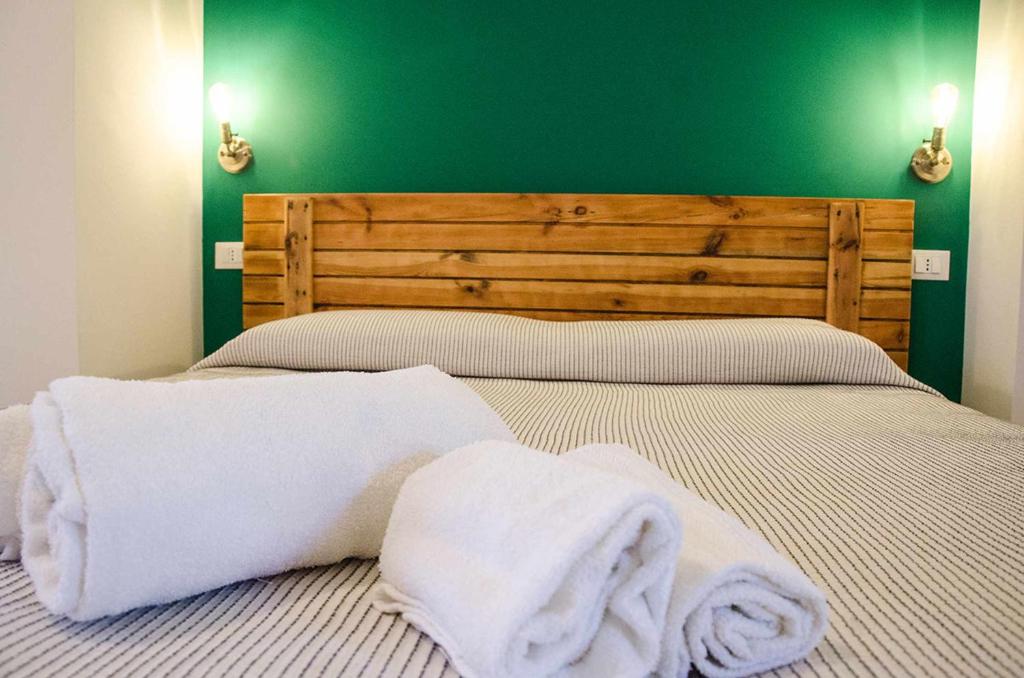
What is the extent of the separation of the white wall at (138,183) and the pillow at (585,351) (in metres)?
0.56

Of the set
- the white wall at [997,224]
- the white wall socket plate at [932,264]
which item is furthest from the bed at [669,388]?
the white wall at [997,224]

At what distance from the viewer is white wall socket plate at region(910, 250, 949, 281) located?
2.33 m

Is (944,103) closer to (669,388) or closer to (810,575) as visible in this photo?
(669,388)

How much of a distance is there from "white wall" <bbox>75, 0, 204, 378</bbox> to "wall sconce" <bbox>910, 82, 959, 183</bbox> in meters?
2.54

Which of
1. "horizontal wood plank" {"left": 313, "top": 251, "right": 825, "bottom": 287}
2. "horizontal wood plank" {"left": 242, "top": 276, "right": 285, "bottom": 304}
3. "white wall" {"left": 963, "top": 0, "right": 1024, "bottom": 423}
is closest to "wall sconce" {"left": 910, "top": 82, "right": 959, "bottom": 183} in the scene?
"white wall" {"left": 963, "top": 0, "right": 1024, "bottom": 423}

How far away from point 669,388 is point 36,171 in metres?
1.90

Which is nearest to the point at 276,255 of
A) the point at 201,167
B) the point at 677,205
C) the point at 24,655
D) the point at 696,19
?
the point at 201,167

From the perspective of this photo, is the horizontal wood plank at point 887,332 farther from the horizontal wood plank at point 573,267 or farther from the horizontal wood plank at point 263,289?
the horizontal wood plank at point 263,289

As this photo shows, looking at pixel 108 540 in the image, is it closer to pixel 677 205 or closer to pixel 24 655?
pixel 24 655

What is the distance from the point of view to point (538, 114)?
8.05 ft

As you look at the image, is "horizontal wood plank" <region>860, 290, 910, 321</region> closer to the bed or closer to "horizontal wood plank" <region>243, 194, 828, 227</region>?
the bed

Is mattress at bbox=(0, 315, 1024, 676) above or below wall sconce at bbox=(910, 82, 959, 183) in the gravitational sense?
below

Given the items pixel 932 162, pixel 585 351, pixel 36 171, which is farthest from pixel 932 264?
pixel 36 171

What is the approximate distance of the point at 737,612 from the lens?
497 millimetres
